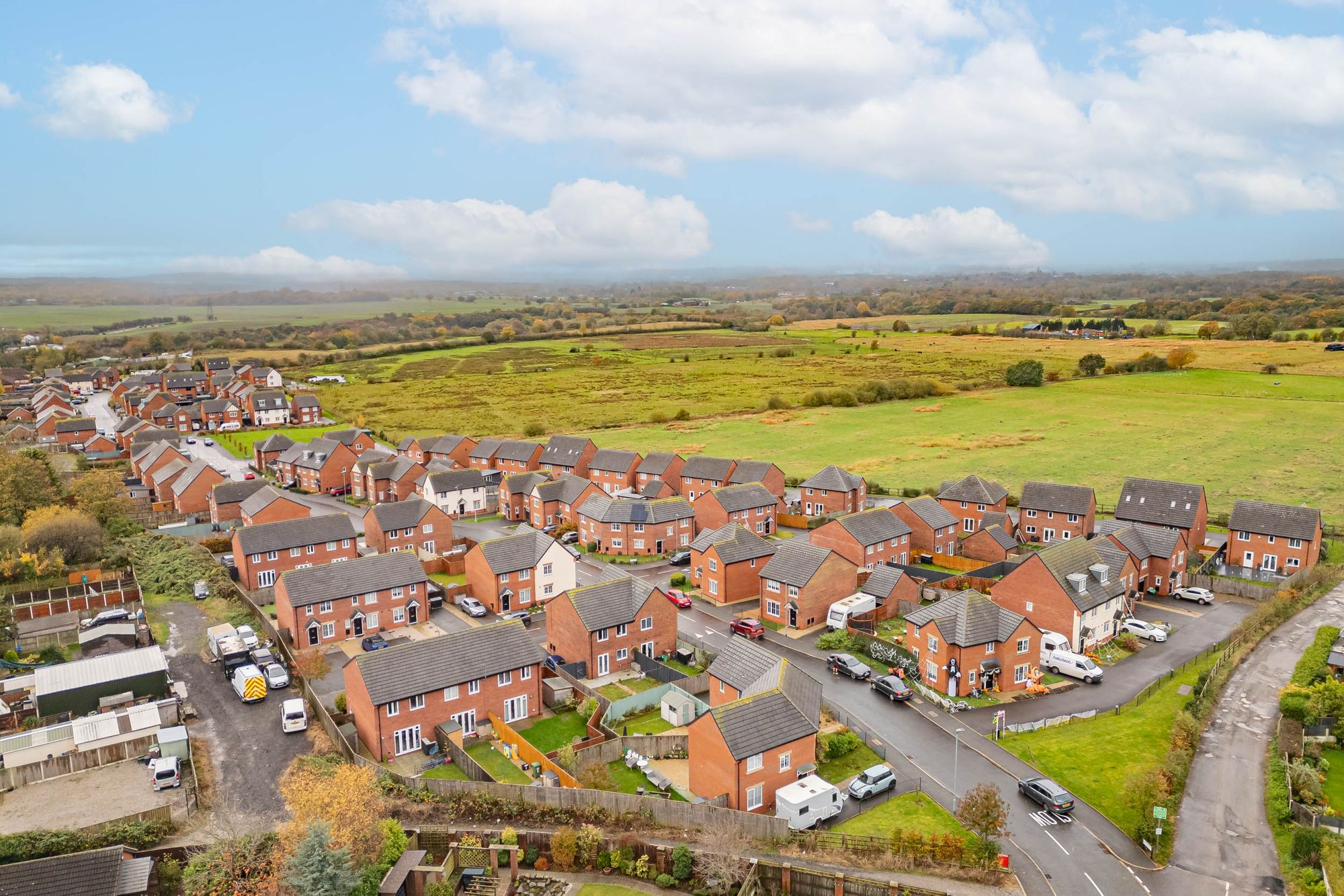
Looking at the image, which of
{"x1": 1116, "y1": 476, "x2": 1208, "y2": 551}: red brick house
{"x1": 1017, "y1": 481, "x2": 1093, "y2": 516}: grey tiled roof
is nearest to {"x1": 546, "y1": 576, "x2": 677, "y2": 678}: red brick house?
{"x1": 1017, "y1": 481, "x2": 1093, "y2": 516}: grey tiled roof

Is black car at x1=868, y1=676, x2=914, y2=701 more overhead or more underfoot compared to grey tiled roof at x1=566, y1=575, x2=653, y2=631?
more underfoot

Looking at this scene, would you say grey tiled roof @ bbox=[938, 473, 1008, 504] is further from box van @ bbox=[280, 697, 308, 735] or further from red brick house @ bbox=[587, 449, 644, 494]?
box van @ bbox=[280, 697, 308, 735]

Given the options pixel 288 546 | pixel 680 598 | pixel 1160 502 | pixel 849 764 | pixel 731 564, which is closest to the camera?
pixel 849 764

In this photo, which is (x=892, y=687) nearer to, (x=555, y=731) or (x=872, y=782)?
(x=872, y=782)

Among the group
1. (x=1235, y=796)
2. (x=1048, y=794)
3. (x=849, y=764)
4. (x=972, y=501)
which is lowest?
(x=849, y=764)

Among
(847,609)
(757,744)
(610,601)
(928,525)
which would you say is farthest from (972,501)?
(757,744)

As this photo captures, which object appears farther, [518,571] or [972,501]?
[972,501]
